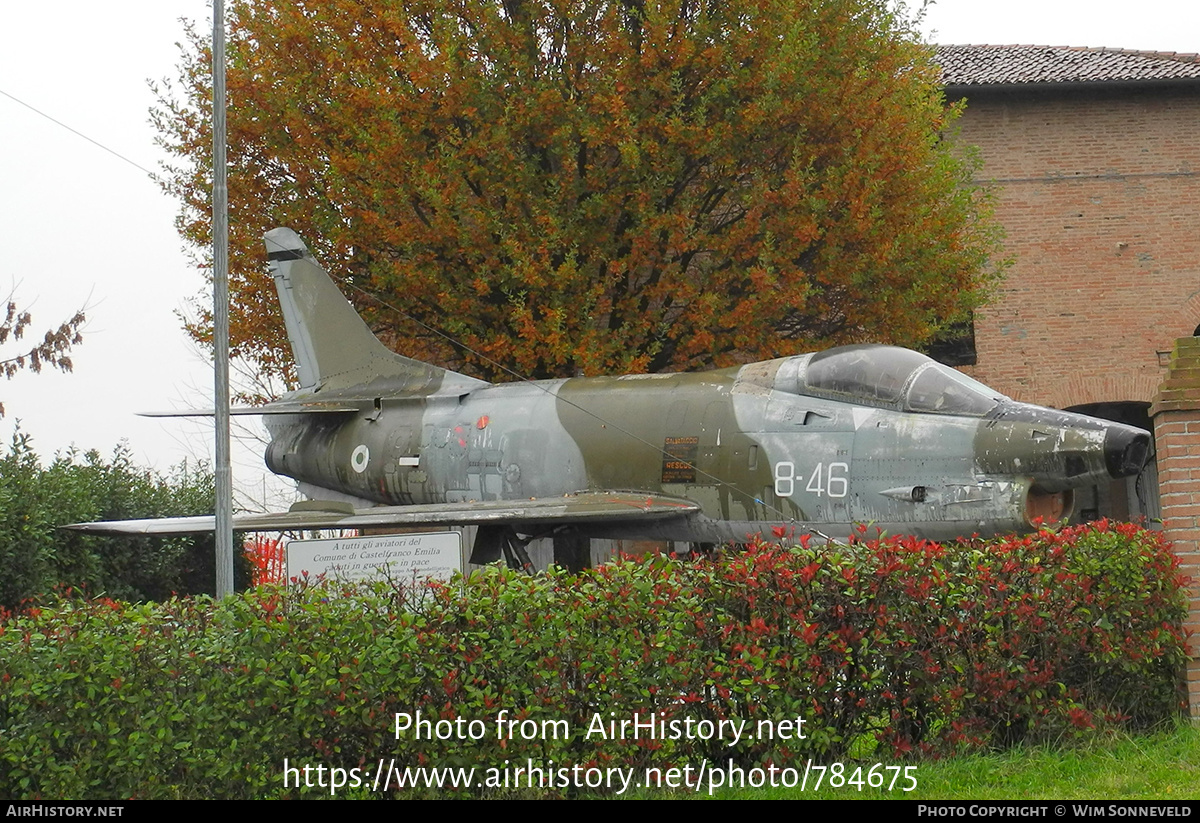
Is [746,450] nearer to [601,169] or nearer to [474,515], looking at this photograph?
[474,515]

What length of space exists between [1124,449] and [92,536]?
1204 centimetres

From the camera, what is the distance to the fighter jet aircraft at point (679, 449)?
10.3 meters

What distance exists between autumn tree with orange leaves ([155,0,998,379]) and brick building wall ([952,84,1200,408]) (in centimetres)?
924

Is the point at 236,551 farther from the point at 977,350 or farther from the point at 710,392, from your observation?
the point at 977,350

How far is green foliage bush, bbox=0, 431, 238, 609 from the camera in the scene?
13.0 metres

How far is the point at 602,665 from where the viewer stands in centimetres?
671

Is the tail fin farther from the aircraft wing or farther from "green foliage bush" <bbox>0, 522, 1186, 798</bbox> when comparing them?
"green foliage bush" <bbox>0, 522, 1186, 798</bbox>

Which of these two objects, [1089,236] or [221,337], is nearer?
[221,337]

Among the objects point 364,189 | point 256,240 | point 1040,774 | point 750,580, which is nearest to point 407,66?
point 364,189

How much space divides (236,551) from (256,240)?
15.2ft

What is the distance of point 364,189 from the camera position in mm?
15391

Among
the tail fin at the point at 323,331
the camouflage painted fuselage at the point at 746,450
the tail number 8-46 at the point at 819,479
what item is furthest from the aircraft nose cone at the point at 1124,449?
the tail fin at the point at 323,331

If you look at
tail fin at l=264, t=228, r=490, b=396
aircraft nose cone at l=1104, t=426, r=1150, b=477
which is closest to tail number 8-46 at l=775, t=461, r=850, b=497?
aircraft nose cone at l=1104, t=426, r=1150, b=477

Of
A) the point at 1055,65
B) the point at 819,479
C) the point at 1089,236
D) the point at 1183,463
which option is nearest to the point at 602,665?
the point at 1183,463
